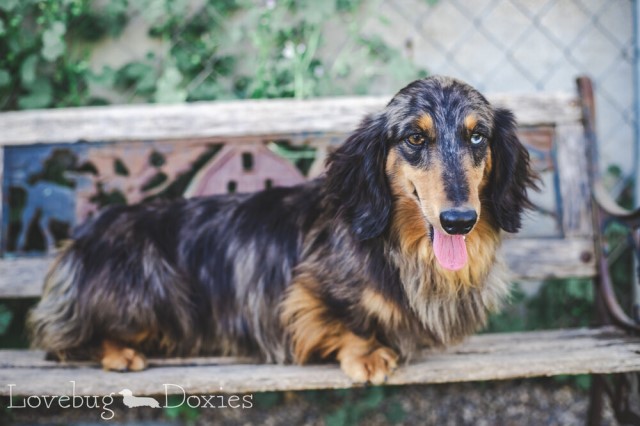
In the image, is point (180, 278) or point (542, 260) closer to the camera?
point (180, 278)

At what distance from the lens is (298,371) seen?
6.41 ft

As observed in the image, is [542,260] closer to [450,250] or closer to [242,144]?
[450,250]

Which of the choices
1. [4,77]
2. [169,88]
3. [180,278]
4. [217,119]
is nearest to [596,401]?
[180,278]

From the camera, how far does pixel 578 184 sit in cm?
267

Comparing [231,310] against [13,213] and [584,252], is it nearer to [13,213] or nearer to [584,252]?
[13,213]

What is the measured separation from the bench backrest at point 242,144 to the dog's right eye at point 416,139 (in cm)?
86

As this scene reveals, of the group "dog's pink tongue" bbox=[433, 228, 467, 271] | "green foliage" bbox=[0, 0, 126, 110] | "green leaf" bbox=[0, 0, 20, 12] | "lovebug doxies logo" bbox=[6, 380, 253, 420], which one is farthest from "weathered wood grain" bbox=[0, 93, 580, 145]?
"lovebug doxies logo" bbox=[6, 380, 253, 420]

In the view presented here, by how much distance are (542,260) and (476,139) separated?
103 cm

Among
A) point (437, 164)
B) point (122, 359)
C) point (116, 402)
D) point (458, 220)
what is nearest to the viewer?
point (458, 220)

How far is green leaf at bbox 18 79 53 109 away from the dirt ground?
4.70 ft

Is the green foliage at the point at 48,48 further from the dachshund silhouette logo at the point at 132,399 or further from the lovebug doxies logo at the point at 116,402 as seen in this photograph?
the dachshund silhouette logo at the point at 132,399

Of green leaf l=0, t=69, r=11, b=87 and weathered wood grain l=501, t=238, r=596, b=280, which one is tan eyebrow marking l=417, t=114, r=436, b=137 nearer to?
weathered wood grain l=501, t=238, r=596, b=280

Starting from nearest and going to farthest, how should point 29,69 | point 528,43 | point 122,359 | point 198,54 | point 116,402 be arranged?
1. point 122,359
2. point 116,402
3. point 29,69
4. point 198,54
5. point 528,43

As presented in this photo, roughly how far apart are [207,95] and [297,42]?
1.75 ft
